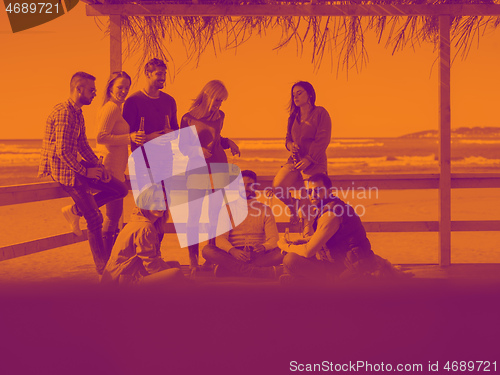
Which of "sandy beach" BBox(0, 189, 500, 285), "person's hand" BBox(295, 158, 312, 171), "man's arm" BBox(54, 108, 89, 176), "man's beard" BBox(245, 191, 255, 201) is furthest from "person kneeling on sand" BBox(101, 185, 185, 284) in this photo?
"person's hand" BBox(295, 158, 312, 171)

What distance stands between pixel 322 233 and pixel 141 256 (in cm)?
129

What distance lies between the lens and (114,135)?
5.15 m

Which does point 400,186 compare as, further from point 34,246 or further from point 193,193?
point 34,246

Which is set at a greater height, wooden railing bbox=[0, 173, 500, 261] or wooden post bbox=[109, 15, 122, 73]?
wooden post bbox=[109, 15, 122, 73]

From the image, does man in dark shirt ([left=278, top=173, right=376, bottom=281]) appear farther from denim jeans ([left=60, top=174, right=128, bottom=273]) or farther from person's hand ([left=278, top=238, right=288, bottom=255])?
denim jeans ([left=60, top=174, right=128, bottom=273])

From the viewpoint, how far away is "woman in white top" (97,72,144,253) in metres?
5.13

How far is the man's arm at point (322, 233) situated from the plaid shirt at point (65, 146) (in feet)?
5.89

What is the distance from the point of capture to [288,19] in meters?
5.93

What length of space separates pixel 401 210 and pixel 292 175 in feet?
46.3

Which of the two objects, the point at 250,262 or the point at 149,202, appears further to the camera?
the point at 250,262

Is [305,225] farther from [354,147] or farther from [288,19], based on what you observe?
[354,147]

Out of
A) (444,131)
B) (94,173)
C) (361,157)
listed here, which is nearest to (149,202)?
(94,173)

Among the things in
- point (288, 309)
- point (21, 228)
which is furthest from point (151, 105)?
point (21, 228)

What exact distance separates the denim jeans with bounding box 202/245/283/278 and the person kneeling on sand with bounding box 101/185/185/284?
77 cm
